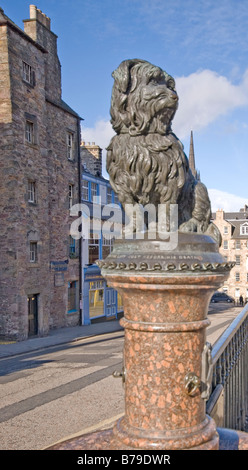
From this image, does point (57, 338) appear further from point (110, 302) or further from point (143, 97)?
point (143, 97)

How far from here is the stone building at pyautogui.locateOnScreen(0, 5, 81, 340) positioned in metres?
21.5

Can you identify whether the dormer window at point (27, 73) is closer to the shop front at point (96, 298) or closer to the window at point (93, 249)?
the window at point (93, 249)

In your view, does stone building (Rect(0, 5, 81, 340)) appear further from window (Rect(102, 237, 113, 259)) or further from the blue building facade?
window (Rect(102, 237, 113, 259))

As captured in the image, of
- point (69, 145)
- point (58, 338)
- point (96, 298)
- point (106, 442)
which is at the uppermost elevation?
point (69, 145)

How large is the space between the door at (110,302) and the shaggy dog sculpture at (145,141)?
28.5m

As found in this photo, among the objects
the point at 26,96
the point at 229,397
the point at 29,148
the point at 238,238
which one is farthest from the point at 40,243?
the point at 238,238

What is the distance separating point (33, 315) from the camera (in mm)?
23328

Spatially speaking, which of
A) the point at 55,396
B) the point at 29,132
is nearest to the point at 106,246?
the point at 29,132

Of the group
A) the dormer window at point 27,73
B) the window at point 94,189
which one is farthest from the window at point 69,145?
the dormer window at point 27,73

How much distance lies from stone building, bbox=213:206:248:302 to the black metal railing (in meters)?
49.5

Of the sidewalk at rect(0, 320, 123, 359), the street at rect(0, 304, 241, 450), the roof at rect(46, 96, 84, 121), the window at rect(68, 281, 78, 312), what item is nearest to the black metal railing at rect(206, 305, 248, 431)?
the street at rect(0, 304, 241, 450)

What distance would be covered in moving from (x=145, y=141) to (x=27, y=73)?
21609mm

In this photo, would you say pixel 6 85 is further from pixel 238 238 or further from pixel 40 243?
pixel 238 238

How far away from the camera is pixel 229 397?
18.0 feet
